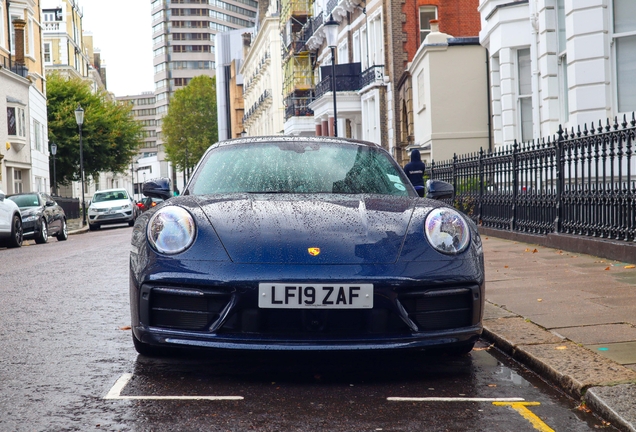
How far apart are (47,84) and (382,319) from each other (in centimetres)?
5650

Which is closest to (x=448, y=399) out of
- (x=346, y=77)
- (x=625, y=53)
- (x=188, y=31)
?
(x=625, y=53)

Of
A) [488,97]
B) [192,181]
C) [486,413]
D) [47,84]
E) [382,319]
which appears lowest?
[486,413]

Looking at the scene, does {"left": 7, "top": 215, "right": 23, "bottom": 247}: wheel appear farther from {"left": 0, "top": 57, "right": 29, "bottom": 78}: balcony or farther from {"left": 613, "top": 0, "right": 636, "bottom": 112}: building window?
{"left": 0, "top": 57, "right": 29, "bottom": 78}: balcony

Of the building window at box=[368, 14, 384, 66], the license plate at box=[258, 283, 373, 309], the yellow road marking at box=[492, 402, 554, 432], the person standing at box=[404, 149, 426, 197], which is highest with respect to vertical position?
the building window at box=[368, 14, 384, 66]

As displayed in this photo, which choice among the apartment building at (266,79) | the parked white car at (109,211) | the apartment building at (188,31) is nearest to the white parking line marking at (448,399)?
the parked white car at (109,211)

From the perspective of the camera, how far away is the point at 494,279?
28.4 ft

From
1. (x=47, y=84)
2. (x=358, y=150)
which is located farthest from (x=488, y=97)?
(x=47, y=84)

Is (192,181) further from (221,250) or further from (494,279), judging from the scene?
(494,279)

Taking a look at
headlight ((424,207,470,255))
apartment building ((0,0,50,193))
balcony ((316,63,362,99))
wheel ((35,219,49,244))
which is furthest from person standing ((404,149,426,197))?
apartment building ((0,0,50,193))

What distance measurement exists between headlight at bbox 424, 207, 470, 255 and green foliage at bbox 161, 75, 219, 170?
329 feet

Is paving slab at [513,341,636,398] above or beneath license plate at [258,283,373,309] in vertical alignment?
beneath

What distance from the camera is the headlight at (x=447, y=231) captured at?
4.69 meters

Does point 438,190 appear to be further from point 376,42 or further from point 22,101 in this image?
point 22,101

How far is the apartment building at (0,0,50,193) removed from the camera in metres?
40.9
